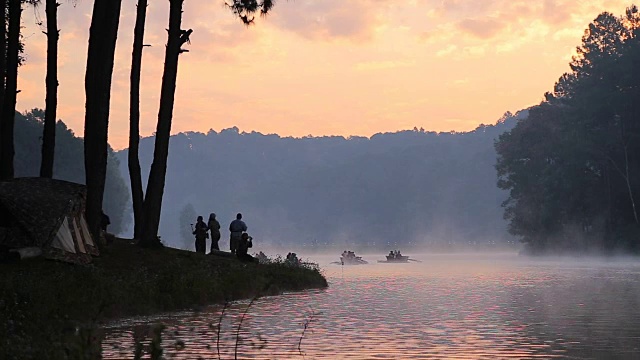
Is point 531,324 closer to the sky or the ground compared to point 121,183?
closer to the ground

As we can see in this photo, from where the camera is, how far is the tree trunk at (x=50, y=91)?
35.8m

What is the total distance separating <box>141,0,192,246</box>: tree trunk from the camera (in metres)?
34.7

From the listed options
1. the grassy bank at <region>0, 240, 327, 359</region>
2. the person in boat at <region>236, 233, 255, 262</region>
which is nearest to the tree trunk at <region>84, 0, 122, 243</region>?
the grassy bank at <region>0, 240, 327, 359</region>

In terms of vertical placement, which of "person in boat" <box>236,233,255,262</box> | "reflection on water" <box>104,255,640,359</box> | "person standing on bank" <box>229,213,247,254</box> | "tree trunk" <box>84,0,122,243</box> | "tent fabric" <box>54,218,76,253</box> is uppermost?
"tree trunk" <box>84,0,122,243</box>

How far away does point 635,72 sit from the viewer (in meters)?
84.0

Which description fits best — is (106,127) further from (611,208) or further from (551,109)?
(551,109)

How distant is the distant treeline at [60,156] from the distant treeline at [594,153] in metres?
47.0

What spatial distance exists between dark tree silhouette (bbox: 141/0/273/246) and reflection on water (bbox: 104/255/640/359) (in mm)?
5429

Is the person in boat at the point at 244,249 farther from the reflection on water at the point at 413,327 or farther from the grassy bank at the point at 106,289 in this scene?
the reflection on water at the point at 413,327

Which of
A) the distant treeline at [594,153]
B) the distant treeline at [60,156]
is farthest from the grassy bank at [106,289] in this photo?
the distant treeline at [60,156]

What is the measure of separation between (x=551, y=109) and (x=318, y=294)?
228 ft

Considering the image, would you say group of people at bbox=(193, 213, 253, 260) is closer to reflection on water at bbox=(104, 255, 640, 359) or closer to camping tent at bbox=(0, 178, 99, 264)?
reflection on water at bbox=(104, 255, 640, 359)

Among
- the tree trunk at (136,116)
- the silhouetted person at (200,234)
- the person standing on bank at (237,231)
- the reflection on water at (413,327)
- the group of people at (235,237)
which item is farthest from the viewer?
the silhouetted person at (200,234)

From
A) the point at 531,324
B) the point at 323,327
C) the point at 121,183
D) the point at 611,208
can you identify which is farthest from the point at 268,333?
the point at 121,183
